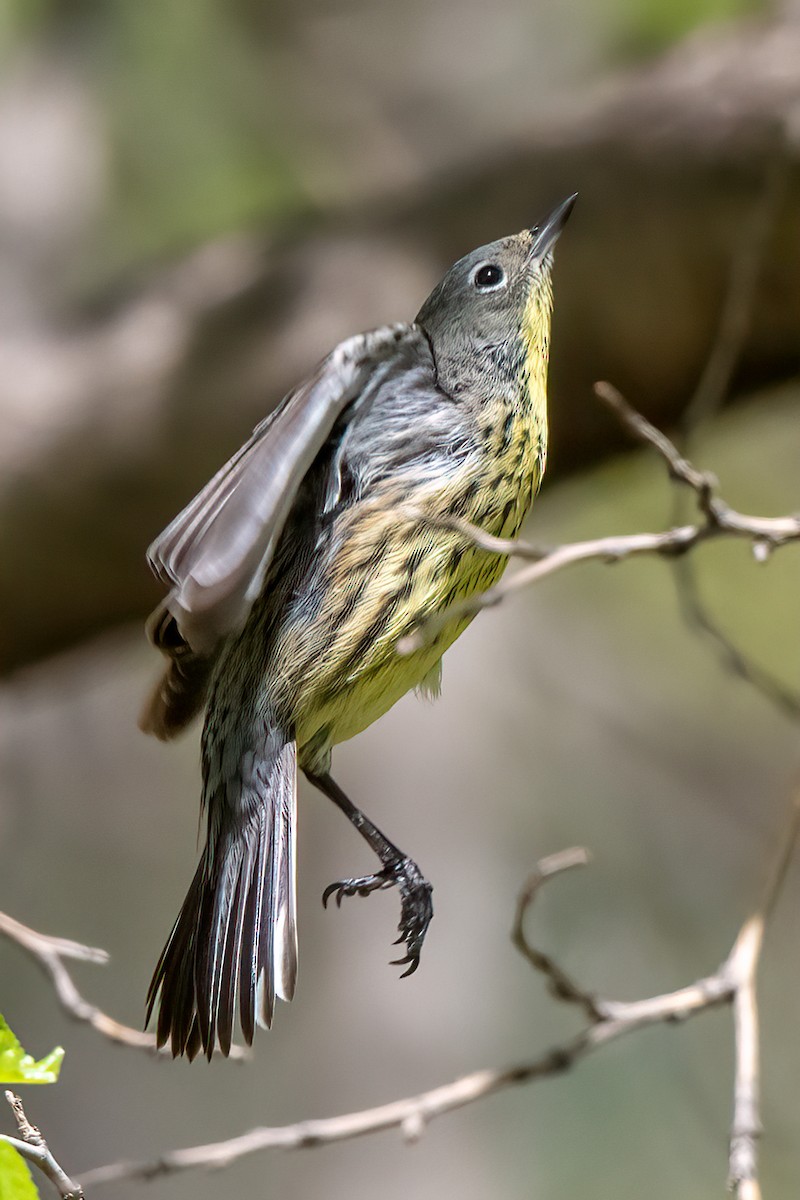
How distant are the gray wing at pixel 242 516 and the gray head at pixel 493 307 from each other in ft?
1.46

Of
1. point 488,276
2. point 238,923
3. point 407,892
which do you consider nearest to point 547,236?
point 488,276

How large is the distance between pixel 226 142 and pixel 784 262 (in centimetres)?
266

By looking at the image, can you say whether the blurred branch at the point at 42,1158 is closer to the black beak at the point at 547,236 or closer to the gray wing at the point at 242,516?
the gray wing at the point at 242,516

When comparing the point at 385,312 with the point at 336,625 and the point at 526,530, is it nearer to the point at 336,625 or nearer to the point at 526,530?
the point at 526,530

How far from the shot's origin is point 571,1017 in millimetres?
5395

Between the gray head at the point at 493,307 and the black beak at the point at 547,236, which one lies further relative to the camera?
the black beak at the point at 547,236

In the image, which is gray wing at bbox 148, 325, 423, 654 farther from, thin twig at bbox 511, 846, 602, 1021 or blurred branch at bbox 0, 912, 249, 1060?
blurred branch at bbox 0, 912, 249, 1060

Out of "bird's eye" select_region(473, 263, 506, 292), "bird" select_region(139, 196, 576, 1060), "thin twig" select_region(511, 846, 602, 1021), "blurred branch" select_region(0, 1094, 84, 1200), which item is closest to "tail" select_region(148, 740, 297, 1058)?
"bird" select_region(139, 196, 576, 1060)

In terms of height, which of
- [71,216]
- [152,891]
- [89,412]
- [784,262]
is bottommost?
[152,891]

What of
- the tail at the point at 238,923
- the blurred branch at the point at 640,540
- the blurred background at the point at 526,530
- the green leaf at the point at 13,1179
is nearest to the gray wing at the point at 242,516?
the blurred branch at the point at 640,540

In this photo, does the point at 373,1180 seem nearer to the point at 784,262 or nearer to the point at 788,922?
the point at 788,922

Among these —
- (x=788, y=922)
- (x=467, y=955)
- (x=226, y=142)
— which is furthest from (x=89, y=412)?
(x=788, y=922)

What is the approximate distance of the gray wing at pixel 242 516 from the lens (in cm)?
173

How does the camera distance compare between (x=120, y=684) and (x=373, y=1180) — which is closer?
(x=373, y=1180)
